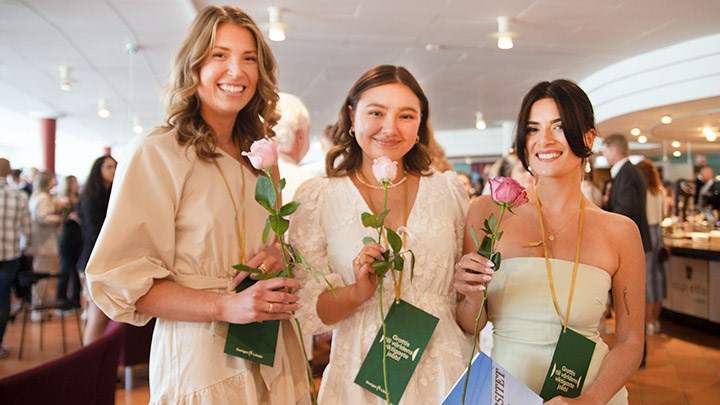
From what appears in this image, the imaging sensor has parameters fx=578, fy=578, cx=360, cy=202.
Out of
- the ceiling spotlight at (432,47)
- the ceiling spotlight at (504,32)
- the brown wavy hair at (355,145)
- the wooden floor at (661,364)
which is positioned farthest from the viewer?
the ceiling spotlight at (432,47)

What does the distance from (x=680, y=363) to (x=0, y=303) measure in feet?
20.6

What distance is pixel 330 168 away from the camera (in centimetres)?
173

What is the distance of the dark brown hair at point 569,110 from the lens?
4.75ft

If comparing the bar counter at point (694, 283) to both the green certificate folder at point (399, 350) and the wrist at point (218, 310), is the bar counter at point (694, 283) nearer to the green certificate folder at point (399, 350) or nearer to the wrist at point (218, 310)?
the green certificate folder at point (399, 350)

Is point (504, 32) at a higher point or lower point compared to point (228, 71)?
higher

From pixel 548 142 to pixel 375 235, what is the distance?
0.50 meters

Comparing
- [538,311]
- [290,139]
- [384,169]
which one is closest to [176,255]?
[384,169]

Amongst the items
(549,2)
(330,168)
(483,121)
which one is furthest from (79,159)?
(330,168)

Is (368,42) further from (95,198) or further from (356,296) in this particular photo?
(356,296)

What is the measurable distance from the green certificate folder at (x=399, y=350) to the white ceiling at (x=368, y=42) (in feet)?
10.7

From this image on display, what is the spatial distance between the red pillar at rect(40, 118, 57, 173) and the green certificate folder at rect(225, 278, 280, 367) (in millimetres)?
12978

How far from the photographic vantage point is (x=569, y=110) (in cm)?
146

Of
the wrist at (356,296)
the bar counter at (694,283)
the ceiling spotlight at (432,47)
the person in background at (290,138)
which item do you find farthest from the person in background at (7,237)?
the bar counter at (694,283)

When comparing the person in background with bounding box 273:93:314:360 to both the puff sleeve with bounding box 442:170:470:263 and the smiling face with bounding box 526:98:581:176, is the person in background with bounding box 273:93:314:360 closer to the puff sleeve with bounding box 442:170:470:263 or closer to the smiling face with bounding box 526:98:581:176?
the puff sleeve with bounding box 442:170:470:263
